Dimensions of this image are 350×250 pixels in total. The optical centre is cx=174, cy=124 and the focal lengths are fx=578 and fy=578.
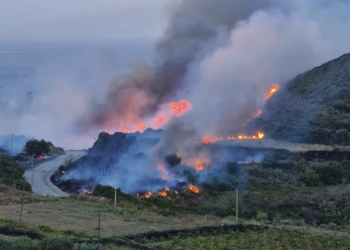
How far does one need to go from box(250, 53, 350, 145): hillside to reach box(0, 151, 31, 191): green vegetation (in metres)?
25.3

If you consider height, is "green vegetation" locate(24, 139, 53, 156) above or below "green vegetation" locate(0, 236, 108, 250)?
above

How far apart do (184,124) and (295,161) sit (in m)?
10.0

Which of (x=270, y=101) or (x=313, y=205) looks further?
(x=270, y=101)

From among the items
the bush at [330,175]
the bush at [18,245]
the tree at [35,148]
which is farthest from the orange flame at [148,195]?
the bush at [18,245]

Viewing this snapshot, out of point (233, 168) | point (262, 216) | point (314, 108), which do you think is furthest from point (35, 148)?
point (314, 108)

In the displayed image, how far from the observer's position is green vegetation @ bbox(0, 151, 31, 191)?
3591 cm

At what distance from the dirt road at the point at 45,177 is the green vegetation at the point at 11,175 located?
37.8 inches

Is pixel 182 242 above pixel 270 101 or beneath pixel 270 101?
beneath

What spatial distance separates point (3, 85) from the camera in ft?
445

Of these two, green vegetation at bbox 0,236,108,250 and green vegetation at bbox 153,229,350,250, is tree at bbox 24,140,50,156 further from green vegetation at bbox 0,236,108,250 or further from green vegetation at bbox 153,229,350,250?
green vegetation at bbox 0,236,108,250

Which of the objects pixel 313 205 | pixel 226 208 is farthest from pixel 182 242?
pixel 313 205

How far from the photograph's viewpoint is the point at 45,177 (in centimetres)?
4266

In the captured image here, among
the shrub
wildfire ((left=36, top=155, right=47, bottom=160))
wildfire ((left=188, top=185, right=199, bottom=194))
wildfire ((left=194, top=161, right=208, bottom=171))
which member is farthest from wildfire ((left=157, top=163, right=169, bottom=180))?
wildfire ((left=36, top=155, right=47, bottom=160))

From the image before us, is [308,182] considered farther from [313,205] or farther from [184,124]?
[184,124]
